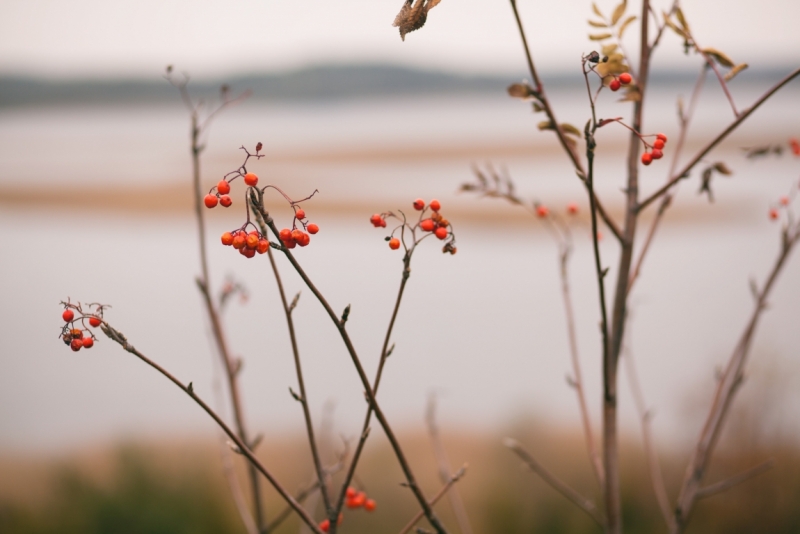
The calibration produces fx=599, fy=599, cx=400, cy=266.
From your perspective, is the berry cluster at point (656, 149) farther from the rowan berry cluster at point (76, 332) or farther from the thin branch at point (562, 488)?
the rowan berry cluster at point (76, 332)

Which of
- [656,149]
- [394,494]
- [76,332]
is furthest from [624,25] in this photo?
[394,494]

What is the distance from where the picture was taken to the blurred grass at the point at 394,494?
5.06 feet

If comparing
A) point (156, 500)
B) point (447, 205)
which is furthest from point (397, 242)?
point (447, 205)

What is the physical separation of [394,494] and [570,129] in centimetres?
141

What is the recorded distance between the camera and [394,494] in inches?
66.9

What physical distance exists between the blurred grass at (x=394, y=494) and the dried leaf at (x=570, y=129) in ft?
3.29

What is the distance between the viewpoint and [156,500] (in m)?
1.65

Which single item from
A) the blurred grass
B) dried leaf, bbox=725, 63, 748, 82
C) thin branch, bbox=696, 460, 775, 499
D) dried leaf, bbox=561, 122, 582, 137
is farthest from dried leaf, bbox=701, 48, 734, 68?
the blurred grass

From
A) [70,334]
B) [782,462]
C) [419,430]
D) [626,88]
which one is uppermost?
[626,88]

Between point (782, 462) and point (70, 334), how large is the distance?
1.84 m

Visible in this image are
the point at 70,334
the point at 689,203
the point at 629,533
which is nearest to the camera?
the point at 70,334

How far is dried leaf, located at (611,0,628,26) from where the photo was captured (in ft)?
1.90

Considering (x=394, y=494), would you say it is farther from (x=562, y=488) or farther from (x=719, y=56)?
(x=719, y=56)

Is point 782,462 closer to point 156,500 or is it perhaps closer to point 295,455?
point 295,455
